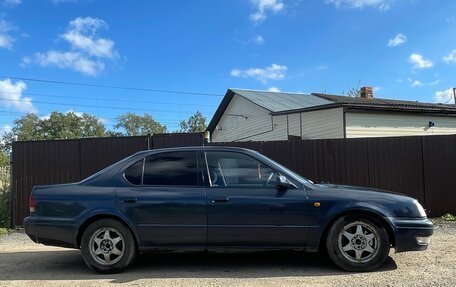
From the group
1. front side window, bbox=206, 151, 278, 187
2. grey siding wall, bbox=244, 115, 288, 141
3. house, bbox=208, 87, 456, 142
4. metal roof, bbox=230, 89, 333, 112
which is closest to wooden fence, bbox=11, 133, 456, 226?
front side window, bbox=206, 151, 278, 187

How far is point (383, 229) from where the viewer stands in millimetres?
6117

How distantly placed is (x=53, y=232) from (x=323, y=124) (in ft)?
49.9

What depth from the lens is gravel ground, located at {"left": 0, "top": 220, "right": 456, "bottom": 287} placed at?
19.0 feet

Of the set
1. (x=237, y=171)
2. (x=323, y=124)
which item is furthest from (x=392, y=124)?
(x=237, y=171)

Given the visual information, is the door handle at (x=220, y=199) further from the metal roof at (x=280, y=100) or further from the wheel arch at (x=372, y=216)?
the metal roof at (x=280, y=100)

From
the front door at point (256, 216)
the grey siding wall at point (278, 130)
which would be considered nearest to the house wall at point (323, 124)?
the grey siding wall at point (278, 130)

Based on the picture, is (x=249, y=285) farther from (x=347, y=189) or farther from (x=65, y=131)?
(x=65, y=131)

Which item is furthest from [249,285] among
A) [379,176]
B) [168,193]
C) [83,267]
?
[379,176]

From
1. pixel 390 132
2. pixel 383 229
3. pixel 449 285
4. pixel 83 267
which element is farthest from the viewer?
pixel 390 132

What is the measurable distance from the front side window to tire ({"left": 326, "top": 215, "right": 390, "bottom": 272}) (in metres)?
1.00

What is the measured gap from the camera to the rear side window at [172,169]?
6414 mm

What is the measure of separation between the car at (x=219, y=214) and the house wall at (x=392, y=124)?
43.2 feet

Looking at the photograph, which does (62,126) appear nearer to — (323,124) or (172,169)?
(323,124)

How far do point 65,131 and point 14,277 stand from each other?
72.0 m
